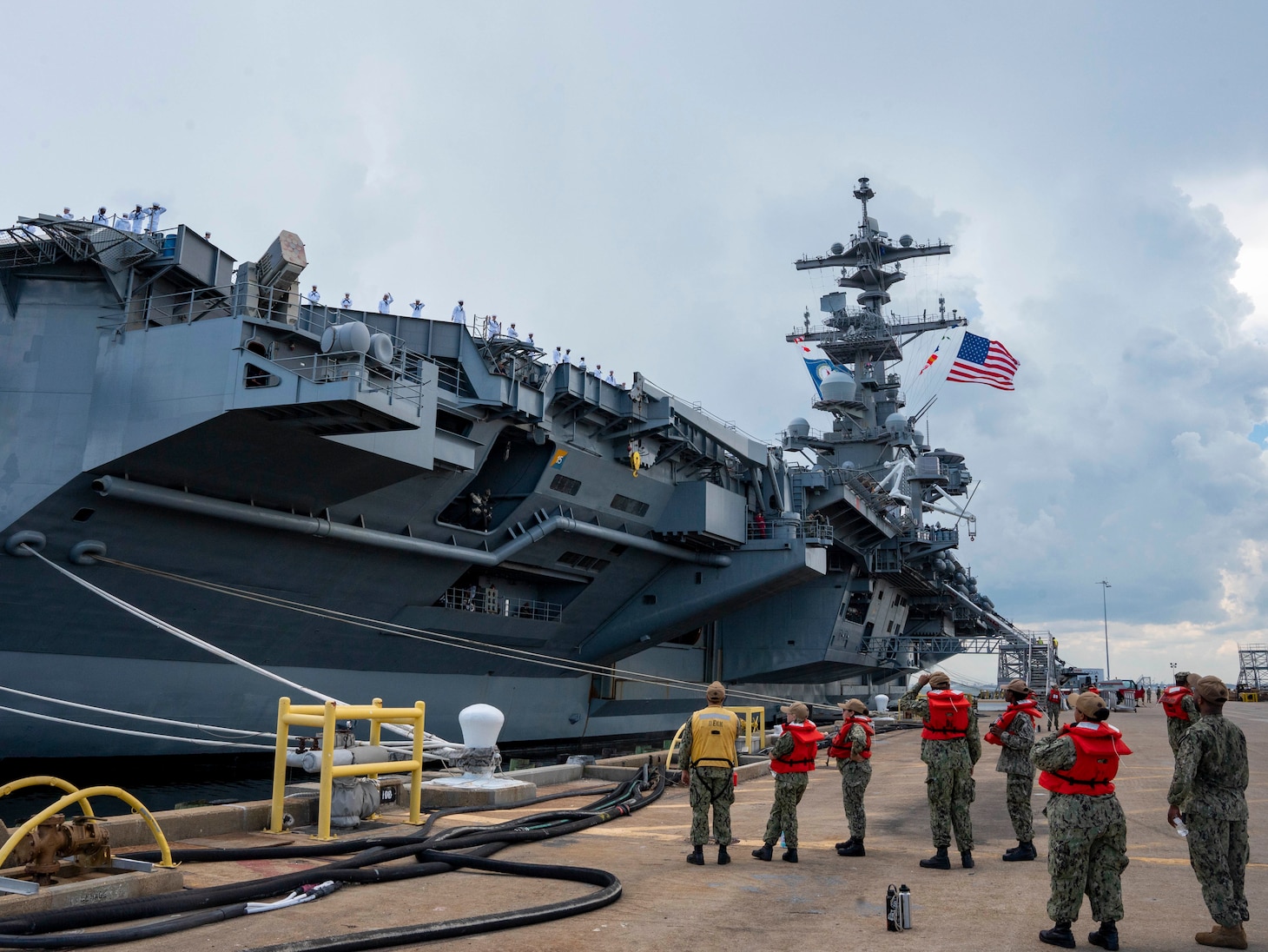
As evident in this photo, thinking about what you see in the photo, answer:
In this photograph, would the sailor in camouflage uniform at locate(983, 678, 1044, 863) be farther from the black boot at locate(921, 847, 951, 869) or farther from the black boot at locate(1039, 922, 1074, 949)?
the black boot at locate(1039, 922, 1074, 949)

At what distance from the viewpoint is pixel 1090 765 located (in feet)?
15.7

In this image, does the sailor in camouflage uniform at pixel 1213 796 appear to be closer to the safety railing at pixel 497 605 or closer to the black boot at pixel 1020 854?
the black boot at pixel 1020 854

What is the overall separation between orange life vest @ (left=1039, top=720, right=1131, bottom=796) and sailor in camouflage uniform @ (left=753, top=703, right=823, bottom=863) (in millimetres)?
2150

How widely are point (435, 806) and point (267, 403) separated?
599 cm

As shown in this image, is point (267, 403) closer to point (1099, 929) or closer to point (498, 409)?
point (498, 409)

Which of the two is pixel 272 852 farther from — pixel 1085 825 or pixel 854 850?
pixel 1085 825

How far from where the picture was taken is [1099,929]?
14.9 ft

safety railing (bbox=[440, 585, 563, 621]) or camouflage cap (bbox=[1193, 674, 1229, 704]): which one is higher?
safety railing (bbox=[440, 585, 563, 621])

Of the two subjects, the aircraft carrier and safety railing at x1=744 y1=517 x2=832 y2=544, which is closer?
the aircraft carrier

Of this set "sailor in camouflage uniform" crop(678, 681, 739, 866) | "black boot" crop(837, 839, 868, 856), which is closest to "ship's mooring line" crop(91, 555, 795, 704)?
"sailor in camouflage uniform" crop(678, 681, 739, 866)

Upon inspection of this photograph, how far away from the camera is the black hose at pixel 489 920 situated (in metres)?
3.92

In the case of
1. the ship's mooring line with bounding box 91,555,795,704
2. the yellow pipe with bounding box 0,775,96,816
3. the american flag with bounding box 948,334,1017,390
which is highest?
the american flag with bounding box 948,334,1017,390

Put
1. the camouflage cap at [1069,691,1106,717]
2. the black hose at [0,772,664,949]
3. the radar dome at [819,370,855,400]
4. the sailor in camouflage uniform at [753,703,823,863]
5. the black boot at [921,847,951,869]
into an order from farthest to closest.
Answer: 1. the radar dome at [819,370,855,400]
2. the sailor in camouflage uniform at [753,703,823,863]
3. the black boot at [921,847,951,869]
4. the camouflage cap at [1069,691,1106,717]
5. the black hose at [0,772,664,949]

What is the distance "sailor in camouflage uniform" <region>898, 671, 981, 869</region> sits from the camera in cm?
666
